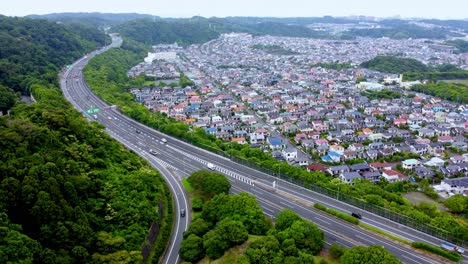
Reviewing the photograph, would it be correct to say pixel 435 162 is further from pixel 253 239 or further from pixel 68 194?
pixel 68 194

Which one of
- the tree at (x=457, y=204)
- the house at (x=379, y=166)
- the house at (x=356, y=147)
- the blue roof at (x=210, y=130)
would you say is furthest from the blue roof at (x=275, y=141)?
the tree at (x=457, y=204)

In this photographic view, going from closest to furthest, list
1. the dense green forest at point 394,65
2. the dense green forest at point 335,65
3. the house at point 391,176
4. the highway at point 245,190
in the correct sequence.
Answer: the highway at point 245,190 → the house at point 391,176 → the dense green forest at point 394,65 → the dense green forest at point 335,65

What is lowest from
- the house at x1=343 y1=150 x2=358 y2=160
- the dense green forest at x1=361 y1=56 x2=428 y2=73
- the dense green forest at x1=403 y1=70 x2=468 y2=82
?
the house at x1=343 y1=150 x2=358 y2=160

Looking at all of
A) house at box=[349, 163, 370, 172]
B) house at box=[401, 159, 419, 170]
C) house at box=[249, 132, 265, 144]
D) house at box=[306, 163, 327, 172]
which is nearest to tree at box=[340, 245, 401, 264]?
house at box=[306, 163, 327, 172]

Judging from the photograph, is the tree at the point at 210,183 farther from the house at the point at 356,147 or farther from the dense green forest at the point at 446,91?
the dense green forest at the point at 446,91

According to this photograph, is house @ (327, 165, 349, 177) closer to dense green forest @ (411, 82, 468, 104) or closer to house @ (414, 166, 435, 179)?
house @ (414, 166, 435, 179)

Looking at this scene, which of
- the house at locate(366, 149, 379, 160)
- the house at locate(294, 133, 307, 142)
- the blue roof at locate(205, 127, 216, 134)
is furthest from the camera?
the blue roof at locate(205, 127, 216, 134)
